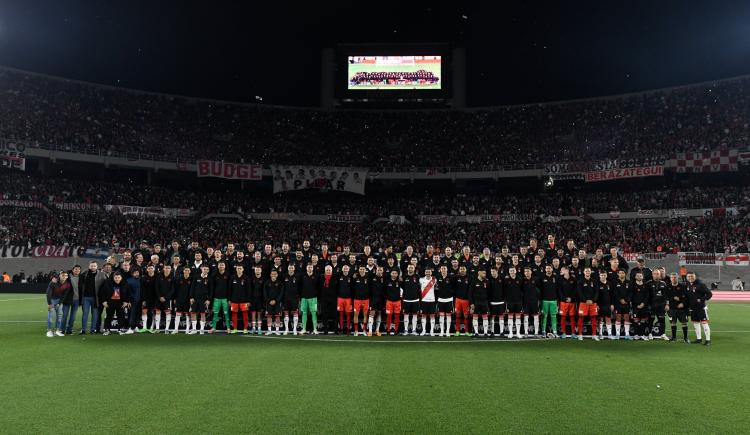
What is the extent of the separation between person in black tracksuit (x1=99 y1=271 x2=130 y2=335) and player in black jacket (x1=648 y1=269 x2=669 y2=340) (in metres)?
13.1

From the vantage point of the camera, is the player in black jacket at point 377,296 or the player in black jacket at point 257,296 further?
the player in black jacket at point 257,296

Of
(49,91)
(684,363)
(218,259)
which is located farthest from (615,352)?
(49,91)

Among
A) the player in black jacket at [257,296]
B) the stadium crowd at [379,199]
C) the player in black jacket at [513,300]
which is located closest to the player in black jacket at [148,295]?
the player in black jacket at [257,296]

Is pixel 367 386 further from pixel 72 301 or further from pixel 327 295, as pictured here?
pixel 72 301

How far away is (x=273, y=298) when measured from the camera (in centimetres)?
1262

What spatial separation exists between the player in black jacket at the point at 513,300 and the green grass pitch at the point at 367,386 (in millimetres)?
875

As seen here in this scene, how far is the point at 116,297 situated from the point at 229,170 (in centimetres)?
2811

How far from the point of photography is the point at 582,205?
40188 mm

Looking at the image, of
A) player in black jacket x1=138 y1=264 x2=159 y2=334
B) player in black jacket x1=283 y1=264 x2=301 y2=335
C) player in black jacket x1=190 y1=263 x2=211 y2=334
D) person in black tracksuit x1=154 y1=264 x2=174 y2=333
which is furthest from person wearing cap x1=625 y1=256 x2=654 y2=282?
player in black jacket x1=138 y1=264 x2=159 y2=334

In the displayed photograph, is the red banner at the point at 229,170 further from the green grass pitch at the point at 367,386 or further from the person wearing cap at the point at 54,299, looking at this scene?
the green grass pitch at the point at 367,386

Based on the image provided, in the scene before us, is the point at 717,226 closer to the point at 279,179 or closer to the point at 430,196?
the point at 430,196

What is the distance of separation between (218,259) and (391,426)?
28.9 feet

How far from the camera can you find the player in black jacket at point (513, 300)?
40.5 feet

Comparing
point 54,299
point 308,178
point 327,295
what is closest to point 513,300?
point 327,295
